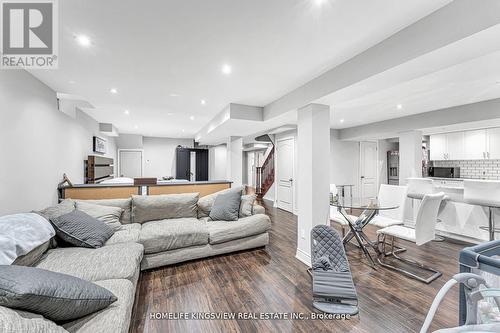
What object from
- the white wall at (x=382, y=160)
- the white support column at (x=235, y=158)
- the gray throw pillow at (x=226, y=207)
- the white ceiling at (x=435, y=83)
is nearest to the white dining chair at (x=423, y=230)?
the white ceiling at (x=435, y=83)

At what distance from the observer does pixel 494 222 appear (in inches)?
132

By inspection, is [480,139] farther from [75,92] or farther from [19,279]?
[75,92]

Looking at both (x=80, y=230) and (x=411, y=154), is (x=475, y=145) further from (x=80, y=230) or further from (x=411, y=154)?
(x=80, y=230)

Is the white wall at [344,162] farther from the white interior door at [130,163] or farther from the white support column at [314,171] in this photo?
the white interior door at [130,163]

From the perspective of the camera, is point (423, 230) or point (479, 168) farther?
point (479, 168)

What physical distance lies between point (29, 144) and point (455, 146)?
804 centimetres

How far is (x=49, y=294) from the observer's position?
1088 mm

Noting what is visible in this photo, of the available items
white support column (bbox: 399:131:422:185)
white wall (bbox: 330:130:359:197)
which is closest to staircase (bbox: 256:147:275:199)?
white wall (bbox: 330:130:359:197)

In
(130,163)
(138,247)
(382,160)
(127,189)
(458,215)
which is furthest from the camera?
(130,163)

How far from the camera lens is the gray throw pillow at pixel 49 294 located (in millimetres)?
990

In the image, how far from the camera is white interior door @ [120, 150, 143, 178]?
25.9ft

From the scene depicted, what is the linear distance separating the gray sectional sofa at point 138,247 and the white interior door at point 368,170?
15.2ft

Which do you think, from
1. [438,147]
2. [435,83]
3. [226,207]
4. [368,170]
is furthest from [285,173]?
[435,83]

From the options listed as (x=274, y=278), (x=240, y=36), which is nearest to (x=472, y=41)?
(x=240, y=36)
